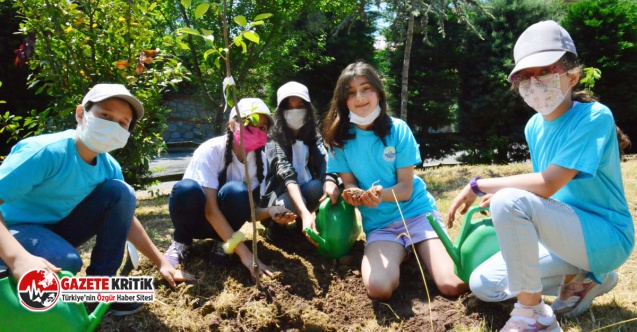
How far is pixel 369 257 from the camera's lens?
243cm

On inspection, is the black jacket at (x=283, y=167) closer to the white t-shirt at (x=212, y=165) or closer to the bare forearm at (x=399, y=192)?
the white t-shirt at (x=212, y=165)

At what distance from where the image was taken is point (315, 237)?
7.96 ft

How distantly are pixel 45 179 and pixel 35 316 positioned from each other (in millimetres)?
603

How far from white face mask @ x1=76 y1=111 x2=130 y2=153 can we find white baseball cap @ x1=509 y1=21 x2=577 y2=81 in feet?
5.36

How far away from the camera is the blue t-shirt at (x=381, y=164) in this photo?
2604 millimetres

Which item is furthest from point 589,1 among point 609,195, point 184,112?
point 184,112

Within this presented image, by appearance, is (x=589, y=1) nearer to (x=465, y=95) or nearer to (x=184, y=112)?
(x=465, y=95)

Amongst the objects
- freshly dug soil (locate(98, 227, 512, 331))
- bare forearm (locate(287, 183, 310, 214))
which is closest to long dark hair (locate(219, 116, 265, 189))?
bare forearm (locate(287, 183, 310, 214))

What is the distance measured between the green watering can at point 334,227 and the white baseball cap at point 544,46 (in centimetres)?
117

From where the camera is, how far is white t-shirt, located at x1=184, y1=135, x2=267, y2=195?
2502 mm

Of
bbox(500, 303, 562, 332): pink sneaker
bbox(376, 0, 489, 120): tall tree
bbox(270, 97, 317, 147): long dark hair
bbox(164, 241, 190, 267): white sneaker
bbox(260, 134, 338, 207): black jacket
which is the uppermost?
bbox(376, 0, 489, 120): tall tree

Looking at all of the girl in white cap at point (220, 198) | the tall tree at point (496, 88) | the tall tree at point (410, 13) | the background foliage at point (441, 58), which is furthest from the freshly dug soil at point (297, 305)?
the tall tree at point (496, 88)

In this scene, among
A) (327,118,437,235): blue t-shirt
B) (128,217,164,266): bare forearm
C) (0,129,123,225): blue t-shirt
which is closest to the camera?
(0,129,123,225): blue t-shirt

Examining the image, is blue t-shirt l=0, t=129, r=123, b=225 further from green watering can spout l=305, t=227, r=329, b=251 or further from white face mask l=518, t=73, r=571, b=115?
white face mask l=518, t=73, r=571, b=115
